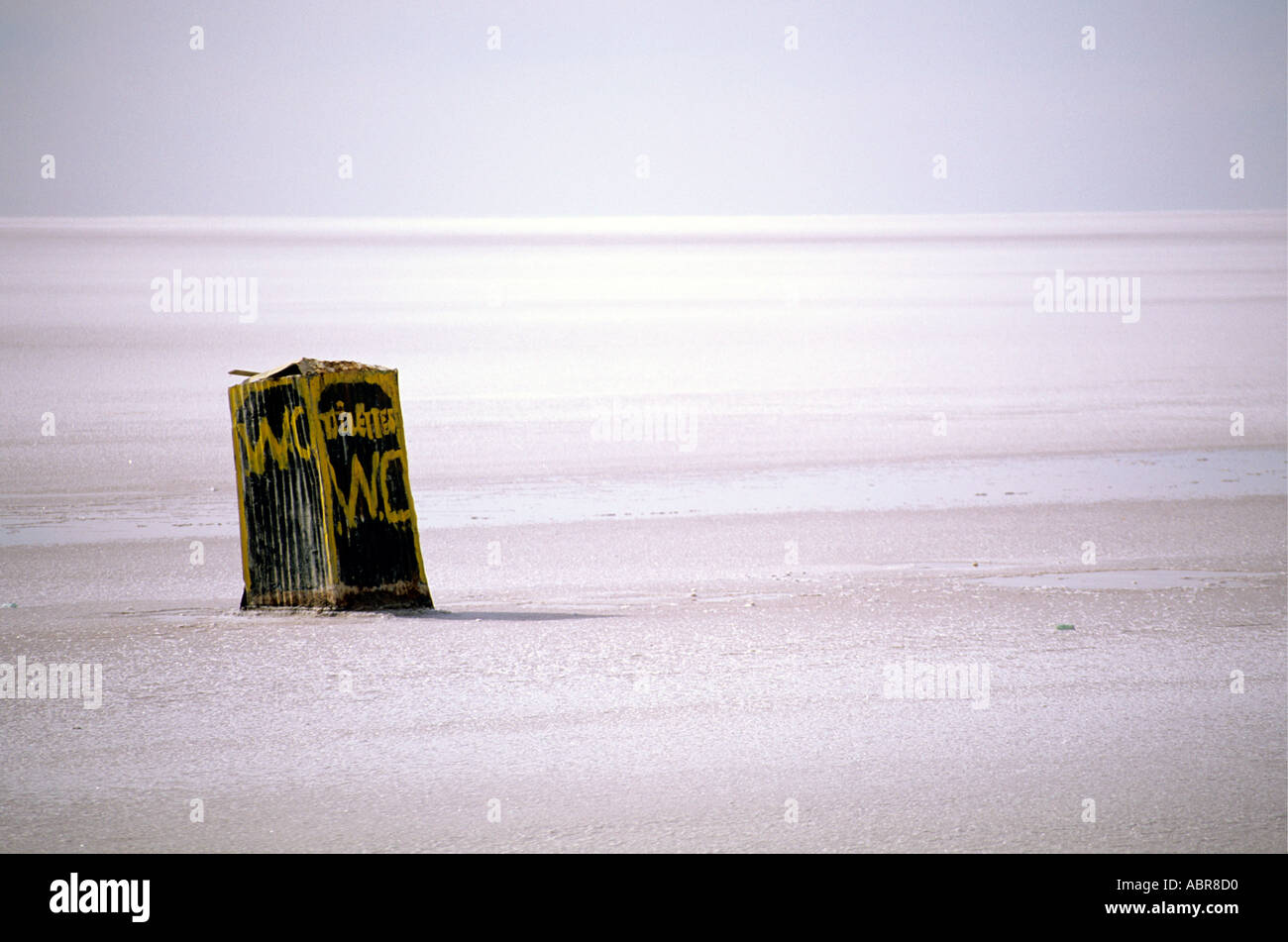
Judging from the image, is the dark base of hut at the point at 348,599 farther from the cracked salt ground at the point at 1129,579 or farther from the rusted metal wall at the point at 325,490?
the cracked salt ground at the point at 1129,579

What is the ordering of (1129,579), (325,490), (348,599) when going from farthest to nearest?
(1129,579) → (348,599) → (325,490)

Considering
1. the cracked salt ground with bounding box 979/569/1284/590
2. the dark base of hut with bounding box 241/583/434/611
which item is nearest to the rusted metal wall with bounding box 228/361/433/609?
the dark base of hut with bounding box 241/583/434/611

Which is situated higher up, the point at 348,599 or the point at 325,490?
the point at 325,490

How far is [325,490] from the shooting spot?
7.20 m

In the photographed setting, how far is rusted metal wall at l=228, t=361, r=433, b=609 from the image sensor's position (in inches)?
286

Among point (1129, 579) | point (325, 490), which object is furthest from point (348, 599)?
point (1129, 579)

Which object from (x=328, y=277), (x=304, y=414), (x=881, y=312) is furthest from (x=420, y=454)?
(x=328, y=277)

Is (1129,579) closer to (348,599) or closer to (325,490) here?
(348,599)

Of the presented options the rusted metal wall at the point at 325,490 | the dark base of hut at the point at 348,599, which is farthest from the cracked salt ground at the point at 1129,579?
the rusted metal wall at the point at 325,490

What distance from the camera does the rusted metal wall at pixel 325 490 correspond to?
23.8 feet

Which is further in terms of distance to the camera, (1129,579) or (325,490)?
(1129,579)

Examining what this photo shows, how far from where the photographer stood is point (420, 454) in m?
13.7
